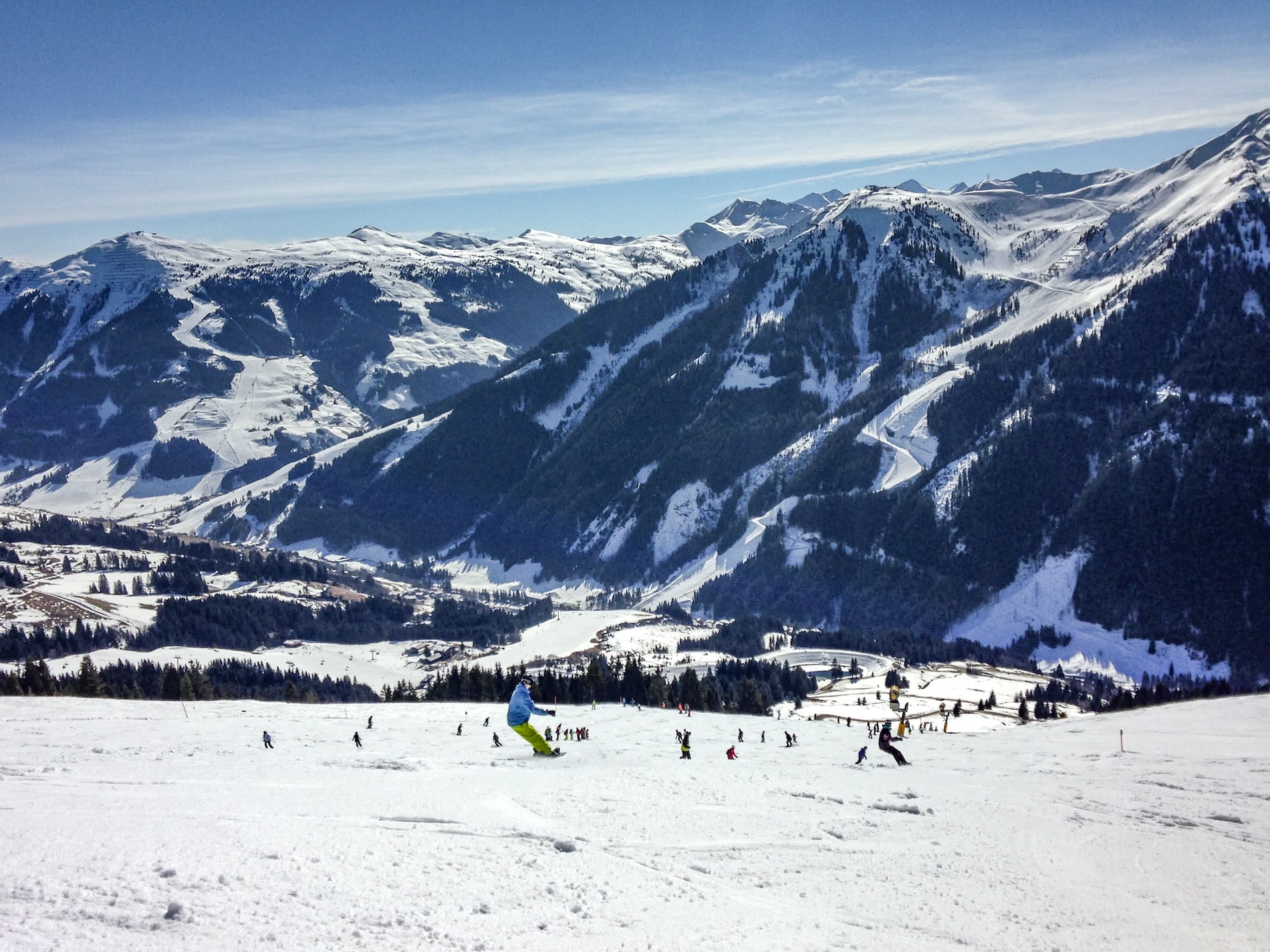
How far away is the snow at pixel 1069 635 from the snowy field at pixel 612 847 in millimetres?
127257

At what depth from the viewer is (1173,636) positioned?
575 ft

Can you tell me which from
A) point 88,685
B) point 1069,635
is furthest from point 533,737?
point 1069,635

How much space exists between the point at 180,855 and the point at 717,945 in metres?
12.9

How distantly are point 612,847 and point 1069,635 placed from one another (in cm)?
17186

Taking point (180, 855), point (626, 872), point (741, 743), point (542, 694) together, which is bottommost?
point (542, 694)

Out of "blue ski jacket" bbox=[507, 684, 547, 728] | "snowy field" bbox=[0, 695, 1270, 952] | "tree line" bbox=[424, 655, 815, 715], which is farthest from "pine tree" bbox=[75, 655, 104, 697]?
"blue ski jacket" bbox=[507, 684, 547, 728]

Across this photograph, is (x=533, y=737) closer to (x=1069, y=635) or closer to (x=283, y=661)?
(x=283, y=661)

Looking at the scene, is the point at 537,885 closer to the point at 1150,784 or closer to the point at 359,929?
the point at 359,929

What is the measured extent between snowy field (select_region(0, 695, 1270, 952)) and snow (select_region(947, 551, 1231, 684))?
418 ft

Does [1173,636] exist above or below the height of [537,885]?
below

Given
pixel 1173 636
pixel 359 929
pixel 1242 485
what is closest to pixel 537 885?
pixel 359 929

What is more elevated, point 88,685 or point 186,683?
point 88,685

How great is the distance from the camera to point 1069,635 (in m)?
183

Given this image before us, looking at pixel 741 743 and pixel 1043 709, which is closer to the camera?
pixel 741 743
